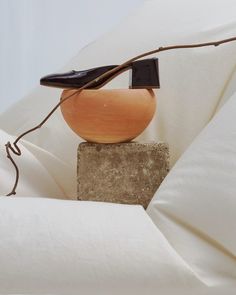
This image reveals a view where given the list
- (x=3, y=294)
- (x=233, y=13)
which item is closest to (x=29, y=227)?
(x=3, y=294)

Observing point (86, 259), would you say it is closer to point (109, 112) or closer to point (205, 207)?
point (205, 207)

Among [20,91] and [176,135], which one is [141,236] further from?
[20,91]

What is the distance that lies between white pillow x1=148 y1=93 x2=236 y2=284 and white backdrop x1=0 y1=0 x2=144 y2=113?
1.32 meters

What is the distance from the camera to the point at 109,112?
79cm

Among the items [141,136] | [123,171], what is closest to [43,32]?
[141,136]

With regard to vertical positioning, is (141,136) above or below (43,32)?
below

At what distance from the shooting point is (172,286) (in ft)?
1.71

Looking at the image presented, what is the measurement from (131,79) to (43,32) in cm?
115

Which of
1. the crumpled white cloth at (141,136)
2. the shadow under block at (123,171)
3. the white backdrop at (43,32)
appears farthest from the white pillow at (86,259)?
the white backdrop at (43,32)

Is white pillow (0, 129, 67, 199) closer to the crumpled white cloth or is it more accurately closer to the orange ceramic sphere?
the crumpled white cloth

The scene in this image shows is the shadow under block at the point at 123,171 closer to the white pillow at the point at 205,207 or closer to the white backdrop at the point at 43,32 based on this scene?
the white pillow at the point at 205,207

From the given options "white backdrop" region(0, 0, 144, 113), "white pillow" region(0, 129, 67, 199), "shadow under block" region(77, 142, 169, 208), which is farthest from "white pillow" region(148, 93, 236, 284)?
"white backdrop" region(0, 0, 144, 113)

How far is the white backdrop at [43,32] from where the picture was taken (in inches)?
74.0

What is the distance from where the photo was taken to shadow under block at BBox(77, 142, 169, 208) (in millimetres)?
809
